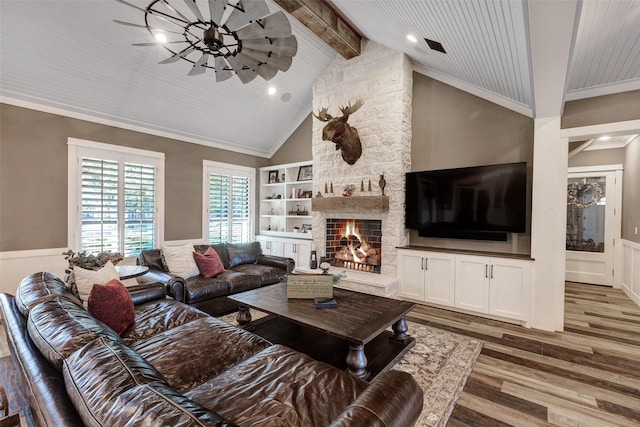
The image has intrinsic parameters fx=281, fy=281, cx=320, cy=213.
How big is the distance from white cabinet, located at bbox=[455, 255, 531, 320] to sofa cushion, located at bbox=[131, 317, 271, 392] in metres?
3.06

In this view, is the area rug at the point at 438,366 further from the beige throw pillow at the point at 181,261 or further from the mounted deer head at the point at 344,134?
the mounted deer head at the point at 344,134

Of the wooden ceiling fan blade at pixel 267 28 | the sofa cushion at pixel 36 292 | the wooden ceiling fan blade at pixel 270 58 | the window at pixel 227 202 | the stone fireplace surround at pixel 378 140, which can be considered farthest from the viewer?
the window at pixel 227 202

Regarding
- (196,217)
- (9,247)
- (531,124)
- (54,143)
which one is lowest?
(9,247)

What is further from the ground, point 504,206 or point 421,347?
point 504,206

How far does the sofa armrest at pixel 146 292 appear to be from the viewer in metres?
2.82

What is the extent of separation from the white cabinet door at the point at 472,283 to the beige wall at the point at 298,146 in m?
3.76

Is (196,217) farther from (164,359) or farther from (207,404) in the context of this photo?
(207,404)

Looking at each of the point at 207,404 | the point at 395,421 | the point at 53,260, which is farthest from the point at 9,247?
the point at 395,421

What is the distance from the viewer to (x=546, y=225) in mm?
3449

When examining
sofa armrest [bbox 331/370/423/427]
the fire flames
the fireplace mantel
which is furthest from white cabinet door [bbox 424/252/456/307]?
sofa armrest [bbox 331/370/423/427]

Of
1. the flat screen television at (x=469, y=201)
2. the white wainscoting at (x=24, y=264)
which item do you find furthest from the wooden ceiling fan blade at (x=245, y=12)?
the white wainscoting at (x=24, y=264)

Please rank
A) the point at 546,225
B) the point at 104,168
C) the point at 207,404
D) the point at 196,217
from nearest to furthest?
the point at 207,404 → the point at 546,225 → the point at 104,168 → the point at 196,217

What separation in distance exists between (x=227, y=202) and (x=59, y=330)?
4.93 meters

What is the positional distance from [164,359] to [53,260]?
345 centimetres
